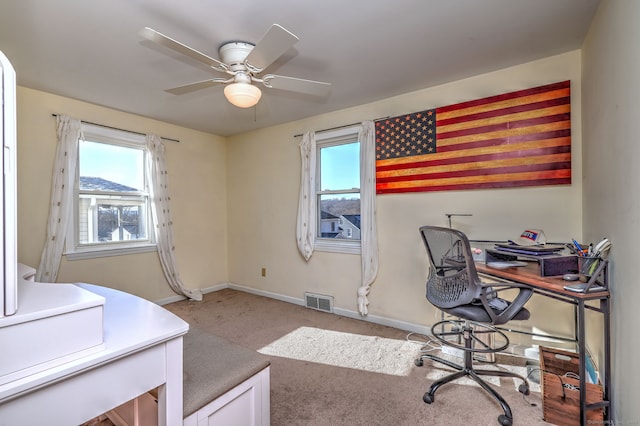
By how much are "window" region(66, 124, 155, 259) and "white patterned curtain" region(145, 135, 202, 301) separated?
0.12 meters

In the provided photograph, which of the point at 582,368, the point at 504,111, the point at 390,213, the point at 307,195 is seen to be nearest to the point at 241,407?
the point at 582,368

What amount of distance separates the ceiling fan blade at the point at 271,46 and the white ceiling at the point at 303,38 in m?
0.27

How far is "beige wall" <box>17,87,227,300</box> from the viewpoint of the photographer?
2812 mm

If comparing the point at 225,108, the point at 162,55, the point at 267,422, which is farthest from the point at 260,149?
the point at 267,422

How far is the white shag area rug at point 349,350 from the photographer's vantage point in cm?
228

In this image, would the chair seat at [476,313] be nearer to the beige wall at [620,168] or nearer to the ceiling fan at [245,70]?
the beige wall at [620,168]

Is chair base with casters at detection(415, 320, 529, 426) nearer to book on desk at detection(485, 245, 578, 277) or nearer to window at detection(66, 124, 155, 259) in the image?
book on desk at detection(485, 245, 578, 277)

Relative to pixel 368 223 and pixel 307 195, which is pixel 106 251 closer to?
pixel 307 195

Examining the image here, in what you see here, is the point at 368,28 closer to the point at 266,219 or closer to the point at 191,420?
the point at 191,420

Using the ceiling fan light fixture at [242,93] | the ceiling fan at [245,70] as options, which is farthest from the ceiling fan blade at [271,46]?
the ceiling fan light fixture at [242,93]

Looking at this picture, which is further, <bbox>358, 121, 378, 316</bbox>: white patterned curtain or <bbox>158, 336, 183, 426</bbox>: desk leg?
<bbox>358, 121, 378, 316</bbox>: white patterned curtain

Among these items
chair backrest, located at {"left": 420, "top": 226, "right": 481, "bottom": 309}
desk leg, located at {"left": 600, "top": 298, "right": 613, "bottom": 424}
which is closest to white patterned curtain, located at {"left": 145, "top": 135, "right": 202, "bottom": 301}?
chair backrest, located at {"left": 420, "top": 226, "right": 481, "bottom": 309}

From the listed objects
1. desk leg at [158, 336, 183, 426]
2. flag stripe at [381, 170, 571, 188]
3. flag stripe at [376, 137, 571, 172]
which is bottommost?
desk leg at [158, 336, 183, 426]

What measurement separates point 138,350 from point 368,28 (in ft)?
7.03
